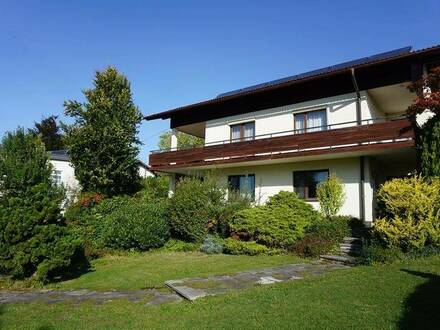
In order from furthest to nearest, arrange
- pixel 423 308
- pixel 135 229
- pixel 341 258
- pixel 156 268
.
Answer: pixel 135 229
pixel 156 268
pixel 341 258
pixel 423 308

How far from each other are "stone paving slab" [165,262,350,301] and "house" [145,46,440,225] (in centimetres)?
643

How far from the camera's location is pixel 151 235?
639 inches

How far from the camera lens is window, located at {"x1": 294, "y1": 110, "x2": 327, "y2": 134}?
60.6ft

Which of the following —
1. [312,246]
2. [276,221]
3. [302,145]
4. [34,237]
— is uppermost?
[302,145]

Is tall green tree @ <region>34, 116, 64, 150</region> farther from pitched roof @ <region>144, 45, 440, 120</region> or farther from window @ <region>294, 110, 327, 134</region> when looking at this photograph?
window @ <region>294, 110, 327, 134</region>

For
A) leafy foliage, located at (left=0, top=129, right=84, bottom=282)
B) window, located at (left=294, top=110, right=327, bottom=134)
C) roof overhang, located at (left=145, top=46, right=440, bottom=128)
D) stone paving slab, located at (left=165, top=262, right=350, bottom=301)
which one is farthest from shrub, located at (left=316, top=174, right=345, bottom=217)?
leafy foliage, located at (left=0, top=129, right=84, bottom=282)

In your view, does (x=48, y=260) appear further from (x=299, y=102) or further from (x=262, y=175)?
(x=299, y=102)

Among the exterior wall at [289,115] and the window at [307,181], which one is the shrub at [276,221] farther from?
the exterior wall at [289,115]

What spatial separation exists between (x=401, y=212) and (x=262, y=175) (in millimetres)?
9907

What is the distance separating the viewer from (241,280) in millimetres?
9188

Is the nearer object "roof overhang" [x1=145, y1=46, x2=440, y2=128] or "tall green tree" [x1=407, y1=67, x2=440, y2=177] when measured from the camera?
"tall green tree" [x1=407, y1=67, x2=440, y2=177]

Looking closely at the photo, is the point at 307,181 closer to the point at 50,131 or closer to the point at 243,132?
the point at 243,132

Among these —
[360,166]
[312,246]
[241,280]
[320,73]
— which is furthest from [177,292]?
[320,73]

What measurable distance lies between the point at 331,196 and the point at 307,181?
2.51 m
